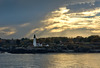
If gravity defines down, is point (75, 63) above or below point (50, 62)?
below

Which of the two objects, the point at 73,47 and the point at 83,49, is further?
the point at 73,47

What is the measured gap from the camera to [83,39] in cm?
18838

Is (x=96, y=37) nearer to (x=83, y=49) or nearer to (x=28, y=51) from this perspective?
(x=83, y=49)

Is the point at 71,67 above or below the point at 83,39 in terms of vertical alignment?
below

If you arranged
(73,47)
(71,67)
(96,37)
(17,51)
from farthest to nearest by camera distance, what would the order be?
(96,37) < (73,47) < (17,51) < (71,67)

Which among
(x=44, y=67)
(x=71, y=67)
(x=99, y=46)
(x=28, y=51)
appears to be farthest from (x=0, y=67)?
(x=99, y=46)

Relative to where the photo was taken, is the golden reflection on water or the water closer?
the golden reflection on water

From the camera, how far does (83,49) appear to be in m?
132

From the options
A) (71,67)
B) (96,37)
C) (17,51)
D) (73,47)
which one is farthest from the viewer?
(96,37)

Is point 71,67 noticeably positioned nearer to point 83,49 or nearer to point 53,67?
point 53,67

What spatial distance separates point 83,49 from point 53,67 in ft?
256

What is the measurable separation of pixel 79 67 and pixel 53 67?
532cm

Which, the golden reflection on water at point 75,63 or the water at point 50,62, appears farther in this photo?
the water at point 50,62

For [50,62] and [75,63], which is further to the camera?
[50,62]
